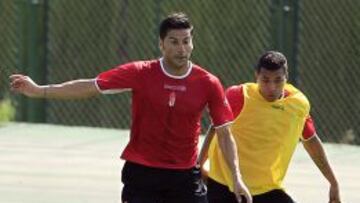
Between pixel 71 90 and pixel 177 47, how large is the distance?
A: 64 centimetres

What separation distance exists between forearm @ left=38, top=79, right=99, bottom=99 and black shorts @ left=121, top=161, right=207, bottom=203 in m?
0.48

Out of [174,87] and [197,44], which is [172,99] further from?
[197,44]

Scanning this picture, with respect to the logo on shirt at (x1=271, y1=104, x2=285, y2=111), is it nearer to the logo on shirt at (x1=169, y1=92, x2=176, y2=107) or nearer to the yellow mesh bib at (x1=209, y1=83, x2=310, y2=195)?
the yellow mesh bib at (x1=209, y1=83, x2=310, y2=195)

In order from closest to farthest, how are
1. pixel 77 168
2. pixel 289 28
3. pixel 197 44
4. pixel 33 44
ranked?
pixel 77 168, pixel 289 28, pixel 197 44, pixel 33 44

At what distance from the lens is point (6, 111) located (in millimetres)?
14812

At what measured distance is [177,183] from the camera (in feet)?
20.6

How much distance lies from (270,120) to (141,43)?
8020 millimetres

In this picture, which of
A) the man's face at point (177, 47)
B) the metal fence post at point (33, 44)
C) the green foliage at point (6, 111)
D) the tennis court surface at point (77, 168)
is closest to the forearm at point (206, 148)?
the man's face at point (177, 47)

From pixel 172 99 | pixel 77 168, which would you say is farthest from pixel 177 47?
pixel 77 168

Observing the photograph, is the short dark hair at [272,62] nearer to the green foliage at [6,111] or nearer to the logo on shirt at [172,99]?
the logo on shirt at [172,99]

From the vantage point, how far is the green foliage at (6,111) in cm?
1479

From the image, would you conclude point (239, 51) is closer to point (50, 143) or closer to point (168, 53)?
point (50, 143)

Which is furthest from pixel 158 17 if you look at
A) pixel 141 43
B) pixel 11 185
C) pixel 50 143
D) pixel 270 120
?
pixel 270 120

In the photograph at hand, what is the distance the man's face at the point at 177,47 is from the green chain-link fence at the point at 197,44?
809 centimetres
